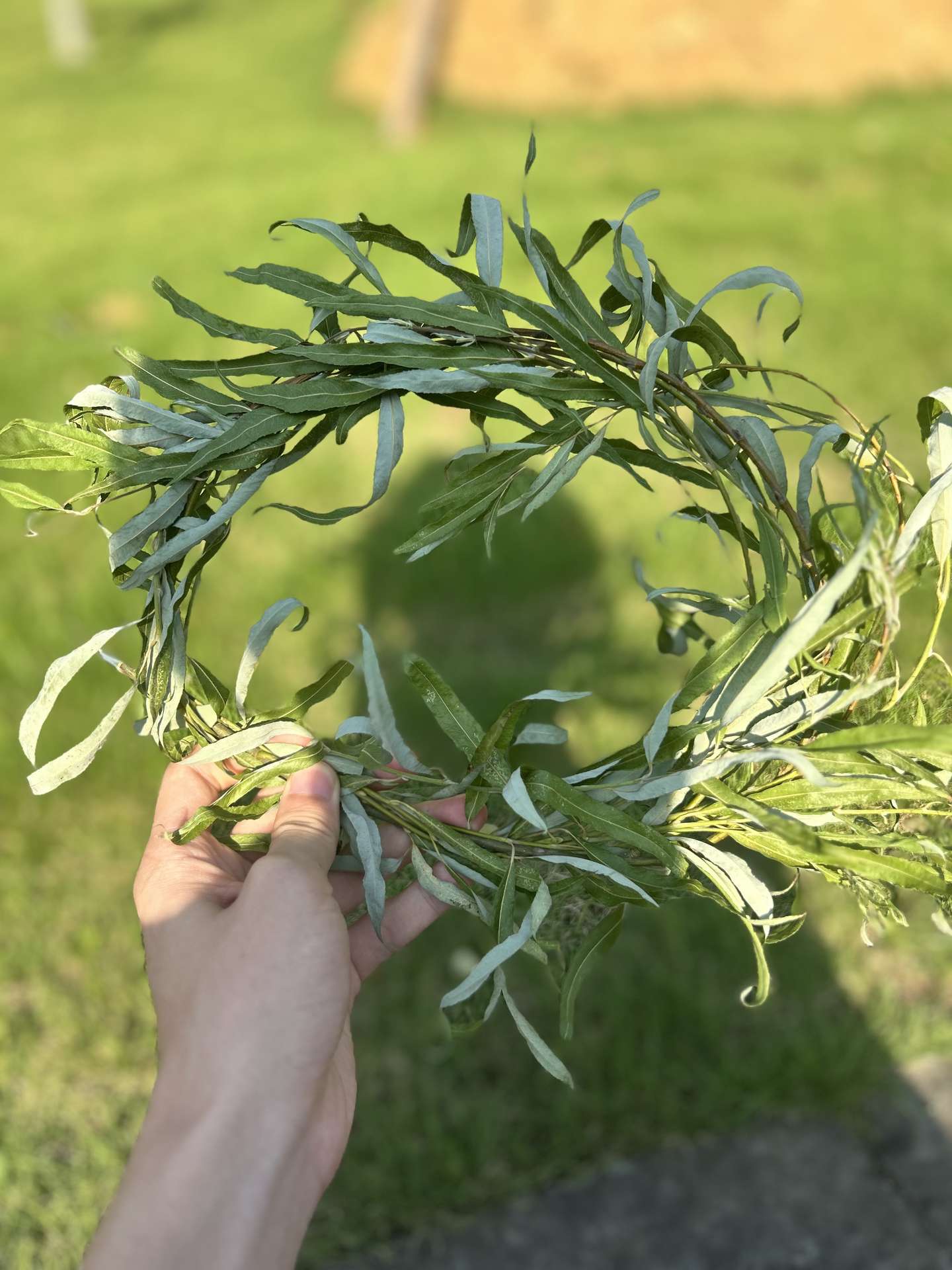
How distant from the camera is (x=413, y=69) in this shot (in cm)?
995

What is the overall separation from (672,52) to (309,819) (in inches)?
488

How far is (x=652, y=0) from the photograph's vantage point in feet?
A: 40.0

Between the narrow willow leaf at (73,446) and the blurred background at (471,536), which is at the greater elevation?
the narrow willow leaf at (73,446)

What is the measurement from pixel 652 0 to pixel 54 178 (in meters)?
7.20

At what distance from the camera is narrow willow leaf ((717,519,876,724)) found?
1.27m

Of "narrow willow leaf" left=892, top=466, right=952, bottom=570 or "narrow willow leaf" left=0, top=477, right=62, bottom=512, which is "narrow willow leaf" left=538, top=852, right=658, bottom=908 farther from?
"narrow willow leaf" left=0, top=477, right=62, bottom=512

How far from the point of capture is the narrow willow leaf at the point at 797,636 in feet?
4.15

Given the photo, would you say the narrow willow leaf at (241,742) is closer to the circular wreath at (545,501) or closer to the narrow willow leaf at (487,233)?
the circular wreath at (545,501)

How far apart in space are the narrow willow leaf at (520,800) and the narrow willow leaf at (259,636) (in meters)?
0.40

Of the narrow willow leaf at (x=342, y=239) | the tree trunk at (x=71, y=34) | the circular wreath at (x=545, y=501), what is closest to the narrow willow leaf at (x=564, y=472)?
the circular wreath at (x=545, y=501)

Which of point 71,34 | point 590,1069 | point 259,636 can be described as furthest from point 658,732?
point 71,34

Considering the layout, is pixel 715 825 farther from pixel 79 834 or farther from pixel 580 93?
pixel 580 93

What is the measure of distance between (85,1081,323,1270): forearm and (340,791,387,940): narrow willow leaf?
33 cm

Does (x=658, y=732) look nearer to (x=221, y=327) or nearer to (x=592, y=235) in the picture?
(x=592, y=235)
